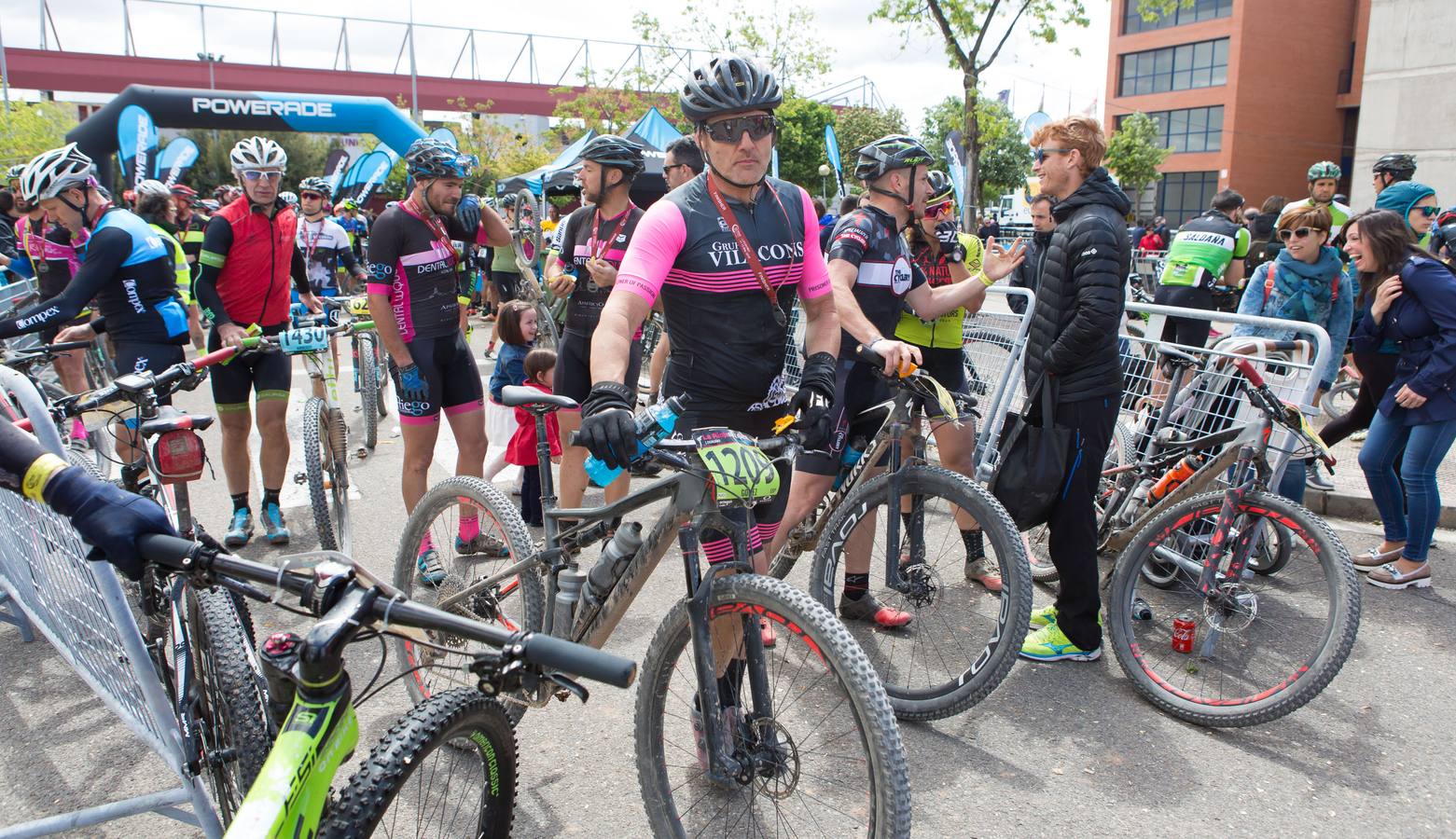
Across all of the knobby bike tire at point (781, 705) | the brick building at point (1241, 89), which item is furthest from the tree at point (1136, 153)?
the knobby bike tire at point (781, 705)

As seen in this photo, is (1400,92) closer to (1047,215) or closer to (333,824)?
(1047,215)

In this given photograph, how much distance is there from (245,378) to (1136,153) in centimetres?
5035

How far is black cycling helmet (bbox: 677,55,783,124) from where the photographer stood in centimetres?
287

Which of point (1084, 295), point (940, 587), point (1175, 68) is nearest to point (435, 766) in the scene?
point (940, 587)

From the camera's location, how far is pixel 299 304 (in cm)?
713

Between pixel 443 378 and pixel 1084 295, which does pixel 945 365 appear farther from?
pixel 443 378

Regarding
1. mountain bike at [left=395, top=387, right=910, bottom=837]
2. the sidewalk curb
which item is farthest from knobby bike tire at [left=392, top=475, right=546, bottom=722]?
the sidewalk curb

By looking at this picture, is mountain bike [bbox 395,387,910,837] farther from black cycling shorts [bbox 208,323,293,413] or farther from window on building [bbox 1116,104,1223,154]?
window on building [bbox 1116,104,1223,154]

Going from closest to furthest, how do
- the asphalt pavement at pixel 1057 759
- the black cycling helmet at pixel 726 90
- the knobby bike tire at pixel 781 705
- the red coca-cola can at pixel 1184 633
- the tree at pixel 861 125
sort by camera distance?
1. the knobby bike tire at pixel 781 705
2. the black cycling helmet at pixel 726 90
3. the asphalt pavement at pixel 1057 759
4. the red coca-cola can at pixel 1184 633
5. the tree at pixel 861 125

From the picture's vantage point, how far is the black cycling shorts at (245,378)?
534 centimetres

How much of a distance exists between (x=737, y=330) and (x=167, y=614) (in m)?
1.86

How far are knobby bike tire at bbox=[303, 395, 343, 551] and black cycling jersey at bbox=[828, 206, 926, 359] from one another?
2785 millimetres

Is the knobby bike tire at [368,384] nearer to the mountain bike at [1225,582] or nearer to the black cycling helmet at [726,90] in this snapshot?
the black cycling helmet at [726,90]

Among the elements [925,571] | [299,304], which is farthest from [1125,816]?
[299,304]
